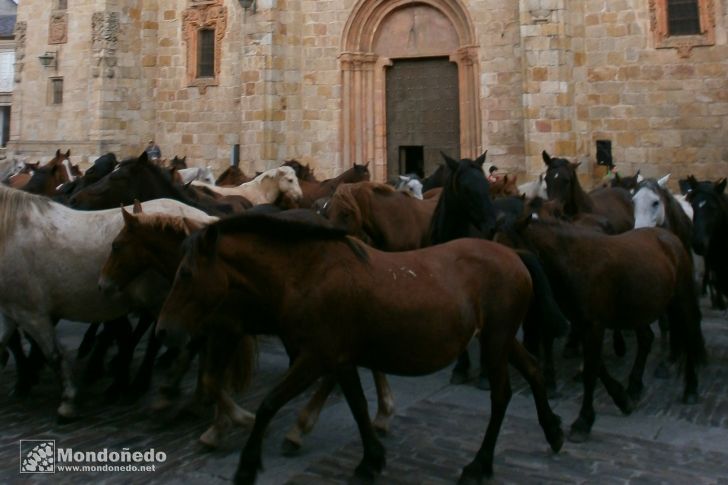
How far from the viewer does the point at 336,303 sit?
12.0ft

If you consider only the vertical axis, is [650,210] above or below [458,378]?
above

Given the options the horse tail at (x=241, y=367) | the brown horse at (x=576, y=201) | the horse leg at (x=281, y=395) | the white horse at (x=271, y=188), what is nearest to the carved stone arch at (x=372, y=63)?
the white horse at (x=271, y=188)

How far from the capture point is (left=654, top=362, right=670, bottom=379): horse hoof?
21.8 ft

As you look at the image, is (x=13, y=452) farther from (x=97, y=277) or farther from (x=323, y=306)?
(x=323, y=306)

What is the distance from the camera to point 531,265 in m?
4.53

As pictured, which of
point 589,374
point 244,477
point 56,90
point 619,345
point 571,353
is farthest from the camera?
point 56,90

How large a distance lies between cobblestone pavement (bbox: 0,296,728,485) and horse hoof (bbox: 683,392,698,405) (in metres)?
0.09

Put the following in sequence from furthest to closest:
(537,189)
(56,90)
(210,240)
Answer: (56,90) → (537,189) → (210,240)

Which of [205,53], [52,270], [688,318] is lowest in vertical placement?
[688,318]

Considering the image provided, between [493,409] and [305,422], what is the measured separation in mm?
1460

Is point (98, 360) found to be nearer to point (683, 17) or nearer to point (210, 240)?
point (210, 240)

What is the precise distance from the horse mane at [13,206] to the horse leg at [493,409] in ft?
13.5

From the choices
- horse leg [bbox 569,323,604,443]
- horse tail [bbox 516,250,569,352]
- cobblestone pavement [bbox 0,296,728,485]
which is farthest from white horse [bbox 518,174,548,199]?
horse tail [bbox 516,250,569,352]

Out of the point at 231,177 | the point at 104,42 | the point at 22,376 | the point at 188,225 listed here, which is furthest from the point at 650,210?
the point at 104,42
